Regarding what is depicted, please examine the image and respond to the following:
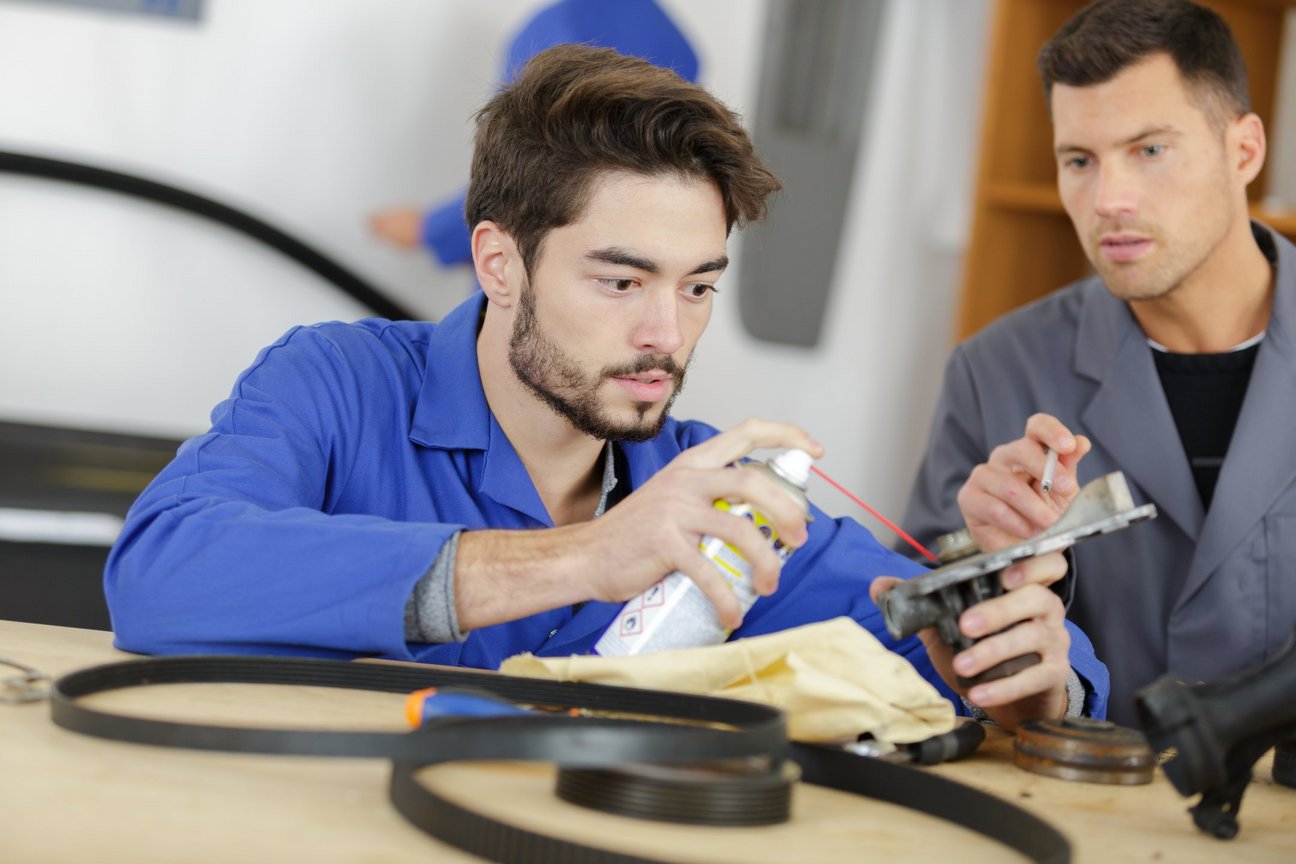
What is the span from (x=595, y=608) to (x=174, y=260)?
1835mm

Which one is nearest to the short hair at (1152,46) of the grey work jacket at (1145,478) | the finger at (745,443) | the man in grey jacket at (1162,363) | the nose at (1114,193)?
the man in grey jacket at (1162,363)

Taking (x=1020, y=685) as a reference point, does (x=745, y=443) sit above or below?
above

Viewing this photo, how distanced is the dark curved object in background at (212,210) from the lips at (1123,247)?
1.51m

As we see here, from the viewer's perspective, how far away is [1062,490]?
1.29m

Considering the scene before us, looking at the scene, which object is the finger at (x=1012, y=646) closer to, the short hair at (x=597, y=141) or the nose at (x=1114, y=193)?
the short hair at (x=597, y=141)

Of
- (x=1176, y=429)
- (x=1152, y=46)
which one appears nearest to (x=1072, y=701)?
(x=1176, y=429)

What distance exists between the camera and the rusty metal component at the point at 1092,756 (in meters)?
0.96

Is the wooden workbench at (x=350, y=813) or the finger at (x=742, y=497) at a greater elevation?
the finger at (x=742, y=497)

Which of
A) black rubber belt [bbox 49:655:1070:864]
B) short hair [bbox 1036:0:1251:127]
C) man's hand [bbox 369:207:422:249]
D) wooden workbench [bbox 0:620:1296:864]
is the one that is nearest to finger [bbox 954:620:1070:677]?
wooden workbench [bbox 0:620:1296:864]

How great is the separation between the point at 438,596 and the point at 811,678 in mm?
286

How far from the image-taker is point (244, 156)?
2.87m

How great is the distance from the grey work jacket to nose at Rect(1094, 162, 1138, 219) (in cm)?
14

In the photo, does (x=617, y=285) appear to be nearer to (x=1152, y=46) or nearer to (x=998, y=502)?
(x=998, y=502)

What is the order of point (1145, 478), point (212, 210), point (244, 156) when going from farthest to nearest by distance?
point (244, 156) → point (212, 210) → point (1145, 478)
